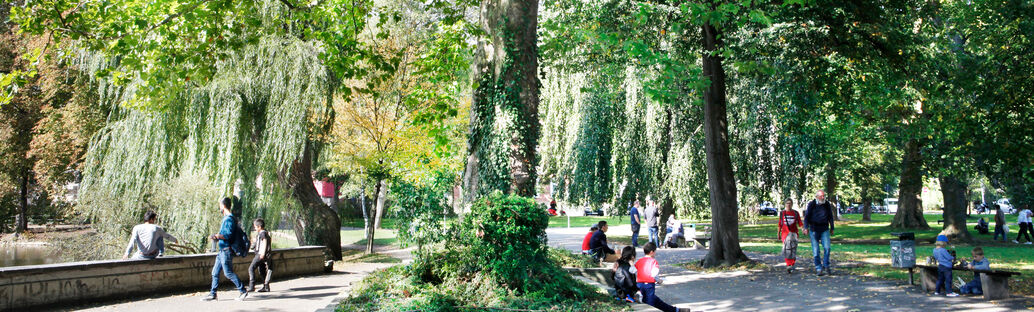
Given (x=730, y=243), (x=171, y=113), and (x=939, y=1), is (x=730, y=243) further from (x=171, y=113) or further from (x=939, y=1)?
(x=171, y=113)

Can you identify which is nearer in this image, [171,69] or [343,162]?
[171,69]

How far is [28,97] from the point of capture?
27.5 metres

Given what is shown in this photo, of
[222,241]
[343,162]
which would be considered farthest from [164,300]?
[343,162]

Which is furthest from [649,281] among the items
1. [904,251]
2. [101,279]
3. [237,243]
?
[101,279]

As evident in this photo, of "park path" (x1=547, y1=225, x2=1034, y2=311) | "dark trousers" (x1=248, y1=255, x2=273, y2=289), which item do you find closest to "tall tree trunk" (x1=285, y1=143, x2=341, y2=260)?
"dark trousers" (x1=248, y1=255, x2=273, y2=289)

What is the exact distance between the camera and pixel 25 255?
2255 centimetres

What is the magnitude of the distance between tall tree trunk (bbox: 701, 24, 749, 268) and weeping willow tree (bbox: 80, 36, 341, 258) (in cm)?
964

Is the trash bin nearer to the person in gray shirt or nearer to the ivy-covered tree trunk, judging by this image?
the ivy-covered tree trunk

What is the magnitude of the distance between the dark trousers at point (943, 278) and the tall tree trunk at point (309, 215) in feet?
49.7

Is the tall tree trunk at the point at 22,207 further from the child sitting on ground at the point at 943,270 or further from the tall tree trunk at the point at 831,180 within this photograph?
the tall tree trunk at the point at 831,180

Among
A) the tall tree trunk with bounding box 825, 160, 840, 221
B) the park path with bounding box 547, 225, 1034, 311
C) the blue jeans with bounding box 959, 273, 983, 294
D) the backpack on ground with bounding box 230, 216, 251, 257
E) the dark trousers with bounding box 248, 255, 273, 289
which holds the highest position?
the tall tree trunk with bounding box 825, 160, 840, 221

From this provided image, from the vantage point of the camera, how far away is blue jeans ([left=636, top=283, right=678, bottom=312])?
855 centimetres

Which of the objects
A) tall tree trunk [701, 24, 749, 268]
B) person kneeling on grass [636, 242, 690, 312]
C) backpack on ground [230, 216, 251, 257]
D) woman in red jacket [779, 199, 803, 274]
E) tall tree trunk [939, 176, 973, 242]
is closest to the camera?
person kneeling on grass [636, 242, 690, 312]

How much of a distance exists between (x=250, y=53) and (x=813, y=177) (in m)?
16.5
